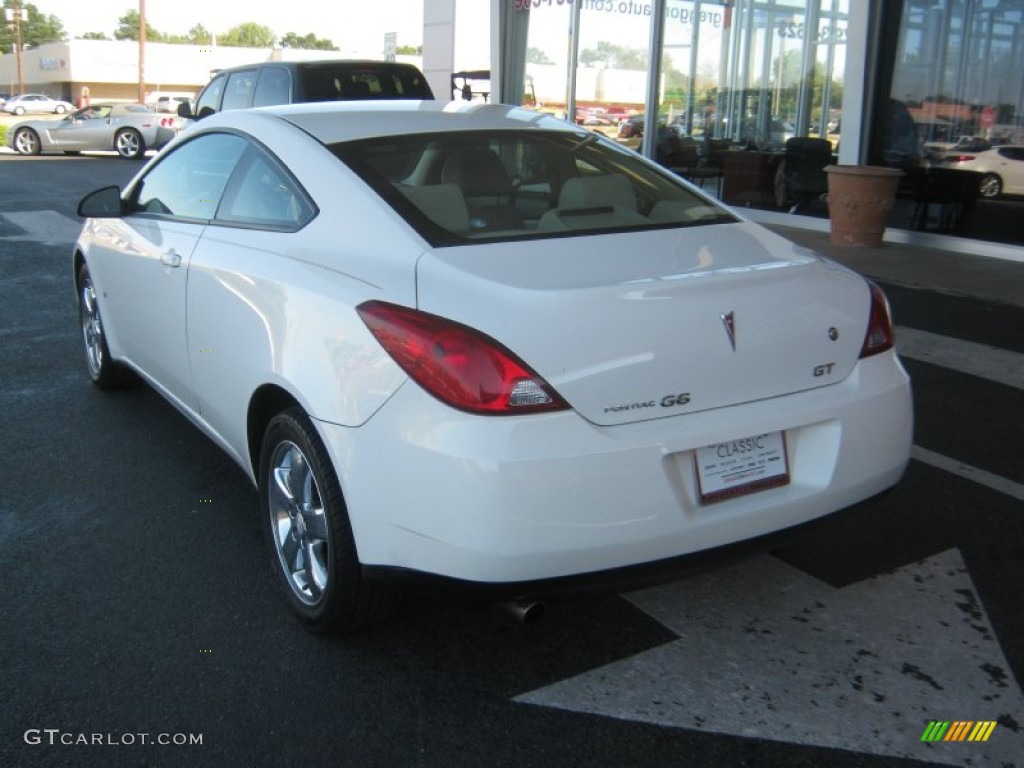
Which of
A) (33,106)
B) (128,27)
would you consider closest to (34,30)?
(128,27)

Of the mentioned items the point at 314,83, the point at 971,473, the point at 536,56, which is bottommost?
the point at 971,473

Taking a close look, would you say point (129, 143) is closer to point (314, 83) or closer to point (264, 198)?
point (314, 83)

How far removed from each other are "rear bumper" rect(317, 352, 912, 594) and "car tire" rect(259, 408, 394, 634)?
102 mm

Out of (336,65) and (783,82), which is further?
(783,82)

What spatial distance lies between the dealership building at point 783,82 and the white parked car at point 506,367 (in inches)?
349

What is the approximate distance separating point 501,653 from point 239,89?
34.3ft

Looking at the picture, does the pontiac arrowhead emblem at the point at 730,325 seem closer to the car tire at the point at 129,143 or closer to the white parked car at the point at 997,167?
the white parked car at the point at 997,167

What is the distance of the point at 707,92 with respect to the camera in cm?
1491

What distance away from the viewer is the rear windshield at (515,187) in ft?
10.2

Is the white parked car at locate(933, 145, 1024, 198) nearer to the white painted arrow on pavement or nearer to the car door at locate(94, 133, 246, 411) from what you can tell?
the white painted arrow on pavement

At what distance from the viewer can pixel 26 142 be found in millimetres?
24531

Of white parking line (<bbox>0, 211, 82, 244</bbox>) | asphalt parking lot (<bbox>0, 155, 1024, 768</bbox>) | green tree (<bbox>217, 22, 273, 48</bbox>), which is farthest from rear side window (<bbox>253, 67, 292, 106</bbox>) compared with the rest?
green tree (<bbox>217, 22, 273, 48</bbox>)

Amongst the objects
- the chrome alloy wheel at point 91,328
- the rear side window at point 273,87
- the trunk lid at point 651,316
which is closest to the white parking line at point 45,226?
the rear side window at point 273,87

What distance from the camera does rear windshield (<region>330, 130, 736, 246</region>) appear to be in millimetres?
3117
